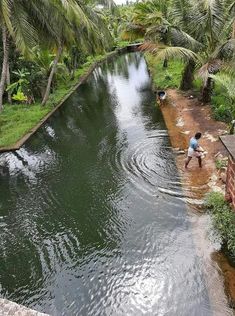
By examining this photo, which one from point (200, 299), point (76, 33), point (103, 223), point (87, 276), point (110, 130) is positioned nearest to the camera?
point (200, 299)

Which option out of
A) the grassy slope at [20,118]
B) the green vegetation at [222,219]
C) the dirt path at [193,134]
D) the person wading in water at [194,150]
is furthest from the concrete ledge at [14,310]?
the grassy slope at [20,118]

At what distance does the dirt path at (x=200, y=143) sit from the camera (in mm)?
7572

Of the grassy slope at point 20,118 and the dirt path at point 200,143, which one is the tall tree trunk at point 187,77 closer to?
the dirt path at point 200,143

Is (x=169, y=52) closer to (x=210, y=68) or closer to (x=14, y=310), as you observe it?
(x=210, y=68)

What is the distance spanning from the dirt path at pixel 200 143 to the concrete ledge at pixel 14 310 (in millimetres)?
3654

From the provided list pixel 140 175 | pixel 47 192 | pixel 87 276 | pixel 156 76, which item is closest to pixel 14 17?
pixel 47 192

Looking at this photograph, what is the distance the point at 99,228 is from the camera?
8.99 meters

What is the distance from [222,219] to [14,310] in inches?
194

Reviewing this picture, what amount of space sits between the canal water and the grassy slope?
2.71ft

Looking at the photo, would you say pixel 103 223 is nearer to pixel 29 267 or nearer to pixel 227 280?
pixel 29 267

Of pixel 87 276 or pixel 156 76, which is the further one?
pixel 156 76

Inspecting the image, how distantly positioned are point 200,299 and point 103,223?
339cm

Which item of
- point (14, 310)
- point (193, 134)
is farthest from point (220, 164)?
point (14, 310)

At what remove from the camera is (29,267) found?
26.0 ft
